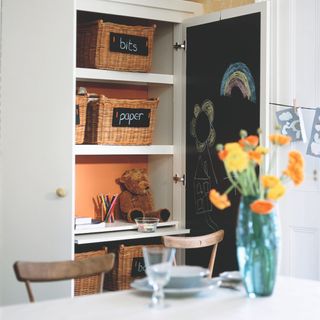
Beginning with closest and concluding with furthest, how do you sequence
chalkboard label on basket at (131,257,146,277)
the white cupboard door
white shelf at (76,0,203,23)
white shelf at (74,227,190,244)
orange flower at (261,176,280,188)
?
orange flower at (261,176,280,188), the white cupboard door, white shelf at (74,227,190,244), white shelf at (76,0,203,23), chalkboard label on basket at (131,257,146,277)

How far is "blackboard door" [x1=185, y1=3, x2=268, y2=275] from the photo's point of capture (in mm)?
3727

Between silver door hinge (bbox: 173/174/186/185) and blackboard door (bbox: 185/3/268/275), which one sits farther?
silver door hinge (bbox: 173/174/186/185)

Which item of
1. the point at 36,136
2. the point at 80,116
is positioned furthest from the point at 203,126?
the point at 36,136

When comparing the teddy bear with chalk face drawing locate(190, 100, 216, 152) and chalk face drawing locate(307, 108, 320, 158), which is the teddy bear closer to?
chalk face drawing locate(190, 100, 216, 152)

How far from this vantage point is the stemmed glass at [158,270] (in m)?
2.08

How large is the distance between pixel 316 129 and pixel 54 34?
1.47 metres

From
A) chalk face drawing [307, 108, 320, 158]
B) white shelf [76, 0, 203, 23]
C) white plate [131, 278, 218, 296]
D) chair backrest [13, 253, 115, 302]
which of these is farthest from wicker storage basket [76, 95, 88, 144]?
white plate [131, 278, 218, 296]

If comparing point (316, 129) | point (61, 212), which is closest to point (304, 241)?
point (316, 129)

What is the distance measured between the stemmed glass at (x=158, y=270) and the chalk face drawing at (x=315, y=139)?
5.85ft

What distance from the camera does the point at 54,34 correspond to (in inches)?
139

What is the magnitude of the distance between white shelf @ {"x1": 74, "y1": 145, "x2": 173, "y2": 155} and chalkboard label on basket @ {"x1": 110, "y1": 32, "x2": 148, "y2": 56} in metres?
0.58

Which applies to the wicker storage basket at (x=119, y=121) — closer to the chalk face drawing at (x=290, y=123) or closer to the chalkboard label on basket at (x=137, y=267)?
the chalkboard label on basket at (x=137, y=267)

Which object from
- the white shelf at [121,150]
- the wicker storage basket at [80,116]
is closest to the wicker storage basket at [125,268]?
the white shelf at [121,150]

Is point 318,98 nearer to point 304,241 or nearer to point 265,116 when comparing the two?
point 265,116
